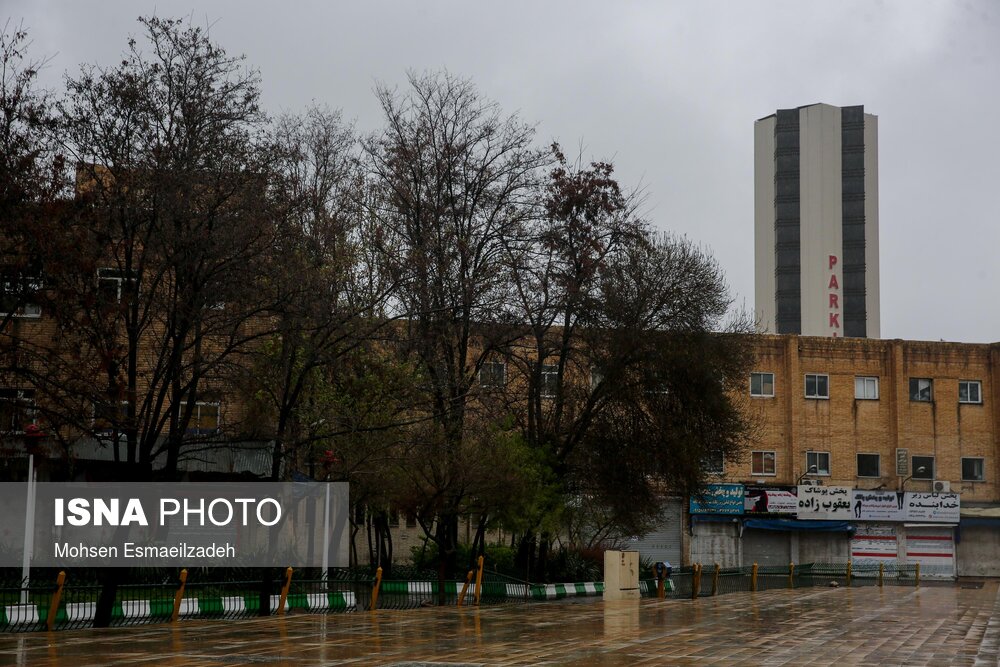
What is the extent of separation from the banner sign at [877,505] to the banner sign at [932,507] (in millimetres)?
362

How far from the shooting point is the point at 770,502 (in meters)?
52.3

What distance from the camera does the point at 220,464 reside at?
33625 millimetres

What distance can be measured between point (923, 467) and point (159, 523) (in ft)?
133

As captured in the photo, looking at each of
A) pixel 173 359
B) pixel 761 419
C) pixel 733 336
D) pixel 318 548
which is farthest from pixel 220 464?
pixel 761 419

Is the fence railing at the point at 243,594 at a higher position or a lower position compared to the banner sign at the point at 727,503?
lower

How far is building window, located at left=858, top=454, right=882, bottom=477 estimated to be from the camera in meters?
54.6

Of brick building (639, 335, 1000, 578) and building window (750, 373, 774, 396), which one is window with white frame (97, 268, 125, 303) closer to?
brick building (639, 335, 1000, 578)

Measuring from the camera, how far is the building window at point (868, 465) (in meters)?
54.6


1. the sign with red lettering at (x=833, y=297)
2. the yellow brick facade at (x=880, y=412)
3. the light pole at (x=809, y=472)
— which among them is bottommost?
the light pole at (x=809, y=472)

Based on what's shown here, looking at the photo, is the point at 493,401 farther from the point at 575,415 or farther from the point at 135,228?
the point at 135,228

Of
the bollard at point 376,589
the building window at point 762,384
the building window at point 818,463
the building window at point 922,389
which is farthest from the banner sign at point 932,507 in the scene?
the bollard at point 376,589

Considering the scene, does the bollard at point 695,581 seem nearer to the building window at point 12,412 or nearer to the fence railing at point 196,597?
the fence railing at point 196,597

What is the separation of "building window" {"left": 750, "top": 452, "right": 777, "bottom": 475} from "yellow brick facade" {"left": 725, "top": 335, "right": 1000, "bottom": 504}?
195 mm

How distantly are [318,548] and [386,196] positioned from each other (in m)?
10.8
